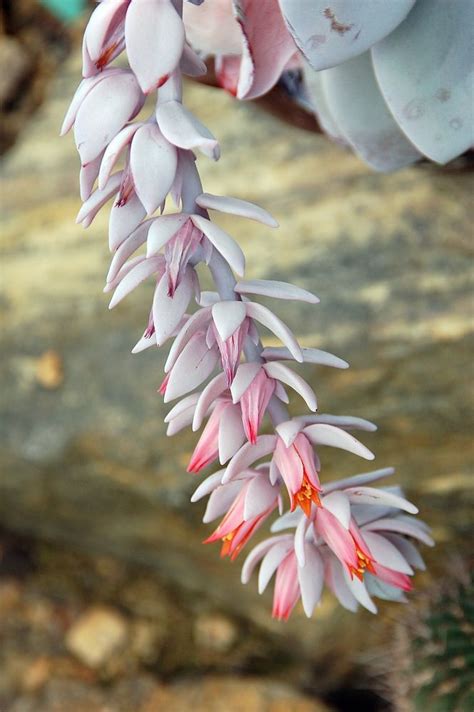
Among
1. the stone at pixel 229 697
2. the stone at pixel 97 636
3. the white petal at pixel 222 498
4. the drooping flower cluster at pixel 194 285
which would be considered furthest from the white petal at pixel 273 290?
the stone at pixel 97 636

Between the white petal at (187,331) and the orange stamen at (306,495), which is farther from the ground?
the white petal at (187,331)

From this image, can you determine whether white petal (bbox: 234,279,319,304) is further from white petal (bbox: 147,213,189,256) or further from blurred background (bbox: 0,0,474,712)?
blurred background (bbox: 0,0,474,712)

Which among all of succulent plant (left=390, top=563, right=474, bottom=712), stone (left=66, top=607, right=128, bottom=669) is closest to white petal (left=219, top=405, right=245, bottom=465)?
succulent plant (left=390, top=563, right=474, bottom=712)

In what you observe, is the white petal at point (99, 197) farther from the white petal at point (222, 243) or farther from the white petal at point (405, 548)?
the white petal at point (405, 548)

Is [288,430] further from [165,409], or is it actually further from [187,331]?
[165,409]

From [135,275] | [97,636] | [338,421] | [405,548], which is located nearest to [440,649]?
[405,548]

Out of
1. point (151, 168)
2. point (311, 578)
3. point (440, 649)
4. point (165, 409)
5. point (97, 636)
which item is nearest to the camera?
point (151, 168)

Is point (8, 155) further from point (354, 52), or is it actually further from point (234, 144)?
point (354, 52)
